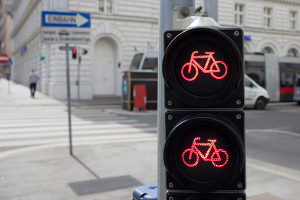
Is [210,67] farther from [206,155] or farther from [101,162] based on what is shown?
[101,162]

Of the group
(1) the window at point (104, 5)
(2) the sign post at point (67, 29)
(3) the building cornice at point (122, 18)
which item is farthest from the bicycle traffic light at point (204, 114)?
(1) the window at point (104, 5)

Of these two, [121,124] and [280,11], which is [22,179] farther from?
[280,11]

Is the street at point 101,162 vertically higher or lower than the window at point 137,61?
lower

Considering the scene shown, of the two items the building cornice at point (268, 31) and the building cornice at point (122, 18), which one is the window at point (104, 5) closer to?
the building cornice at point (122, 18)

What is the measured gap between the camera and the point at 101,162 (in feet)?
19.3

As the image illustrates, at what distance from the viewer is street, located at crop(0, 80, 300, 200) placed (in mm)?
4430

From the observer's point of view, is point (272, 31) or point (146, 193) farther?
point (272, 31)

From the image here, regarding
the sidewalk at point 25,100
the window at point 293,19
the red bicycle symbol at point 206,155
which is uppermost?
the window at point 293,19

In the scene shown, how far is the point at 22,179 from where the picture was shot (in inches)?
191

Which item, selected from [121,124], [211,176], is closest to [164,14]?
[211,176]

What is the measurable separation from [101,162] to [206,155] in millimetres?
4451

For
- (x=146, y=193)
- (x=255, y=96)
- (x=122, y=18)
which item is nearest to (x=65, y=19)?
(x=146, y=193)

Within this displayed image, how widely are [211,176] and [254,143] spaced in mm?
6773

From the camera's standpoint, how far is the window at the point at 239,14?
31031 millimetres
